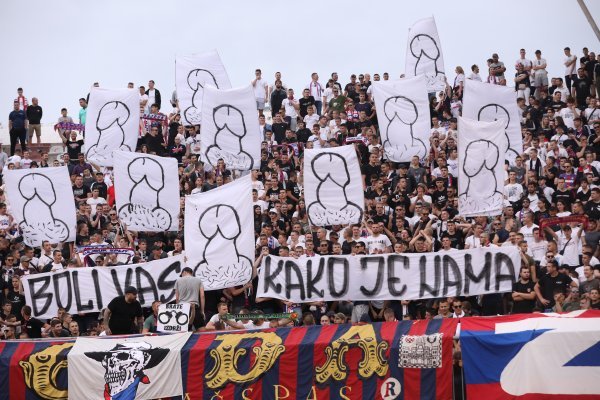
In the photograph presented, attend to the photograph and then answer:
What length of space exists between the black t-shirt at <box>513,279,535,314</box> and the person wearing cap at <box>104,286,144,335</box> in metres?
6.33

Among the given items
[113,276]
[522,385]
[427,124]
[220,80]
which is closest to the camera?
[522,385]

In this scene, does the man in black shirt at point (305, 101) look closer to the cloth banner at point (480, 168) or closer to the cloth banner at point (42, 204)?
the cloth banner at point (480, 168)

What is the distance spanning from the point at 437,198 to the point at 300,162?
4.85 m

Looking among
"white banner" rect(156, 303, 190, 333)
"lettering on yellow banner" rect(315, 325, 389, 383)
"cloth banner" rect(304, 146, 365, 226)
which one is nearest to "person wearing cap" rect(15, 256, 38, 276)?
"white banner" rect(156, 303, 190, 333)

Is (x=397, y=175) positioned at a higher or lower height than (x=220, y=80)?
lower

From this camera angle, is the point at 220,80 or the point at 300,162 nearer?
the point at 300,162

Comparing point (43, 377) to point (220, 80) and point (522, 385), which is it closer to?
point (522, 385)

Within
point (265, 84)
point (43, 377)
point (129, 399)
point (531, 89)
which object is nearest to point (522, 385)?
point (129, 399)

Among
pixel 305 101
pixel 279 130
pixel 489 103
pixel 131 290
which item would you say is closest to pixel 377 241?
pixel 131 290

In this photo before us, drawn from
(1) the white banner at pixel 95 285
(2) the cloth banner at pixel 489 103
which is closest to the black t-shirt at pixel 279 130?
(2) the cloth banner at pixel 489 103

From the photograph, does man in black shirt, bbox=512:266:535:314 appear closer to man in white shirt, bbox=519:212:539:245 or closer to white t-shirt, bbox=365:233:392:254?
man in white shirt, bbox=519:212:539:245

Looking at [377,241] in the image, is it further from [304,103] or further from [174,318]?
[304,103]

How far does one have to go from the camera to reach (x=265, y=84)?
3612cm

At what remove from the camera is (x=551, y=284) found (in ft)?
69.4
